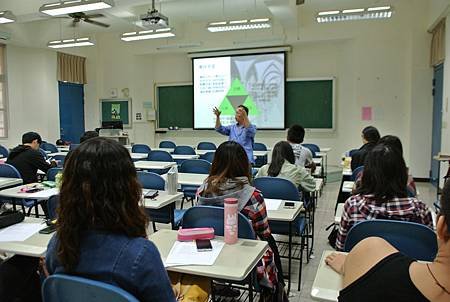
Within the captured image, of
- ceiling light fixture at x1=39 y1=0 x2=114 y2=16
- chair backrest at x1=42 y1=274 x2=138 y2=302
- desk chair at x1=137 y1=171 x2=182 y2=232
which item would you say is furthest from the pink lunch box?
ceiling light fixture at x1=39 y1=0 x2=114 y2=16

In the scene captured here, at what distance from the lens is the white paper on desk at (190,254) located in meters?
1.78

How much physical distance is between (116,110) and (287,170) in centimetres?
781

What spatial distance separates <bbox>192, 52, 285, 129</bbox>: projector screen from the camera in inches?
355

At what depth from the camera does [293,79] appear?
890 cm

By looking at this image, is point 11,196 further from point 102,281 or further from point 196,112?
point 196,112

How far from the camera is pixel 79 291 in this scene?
1177 mm

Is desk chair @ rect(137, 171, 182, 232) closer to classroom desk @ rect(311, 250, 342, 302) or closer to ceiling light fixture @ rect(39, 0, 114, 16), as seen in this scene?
classroom desk @ rect(311, 250, 342, 302)

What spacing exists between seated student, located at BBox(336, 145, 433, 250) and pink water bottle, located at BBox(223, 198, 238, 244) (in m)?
0.64

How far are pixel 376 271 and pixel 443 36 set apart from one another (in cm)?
673

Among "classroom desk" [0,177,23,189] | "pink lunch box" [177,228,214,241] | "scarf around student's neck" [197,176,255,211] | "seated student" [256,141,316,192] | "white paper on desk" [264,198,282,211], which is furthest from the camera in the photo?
"classroom desk" [0,177,23,189]

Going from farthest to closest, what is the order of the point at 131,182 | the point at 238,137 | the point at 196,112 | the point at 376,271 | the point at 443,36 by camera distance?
the point at 196,112, the point at 443,36, the point at 238,137, the point at 131,182, the point at 376,271

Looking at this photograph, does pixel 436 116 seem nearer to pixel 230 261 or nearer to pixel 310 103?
pixel 310 103

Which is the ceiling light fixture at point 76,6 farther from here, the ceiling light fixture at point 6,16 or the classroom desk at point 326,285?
the classroom desk at point 326,285

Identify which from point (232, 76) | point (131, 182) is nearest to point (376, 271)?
point (131, 182)
